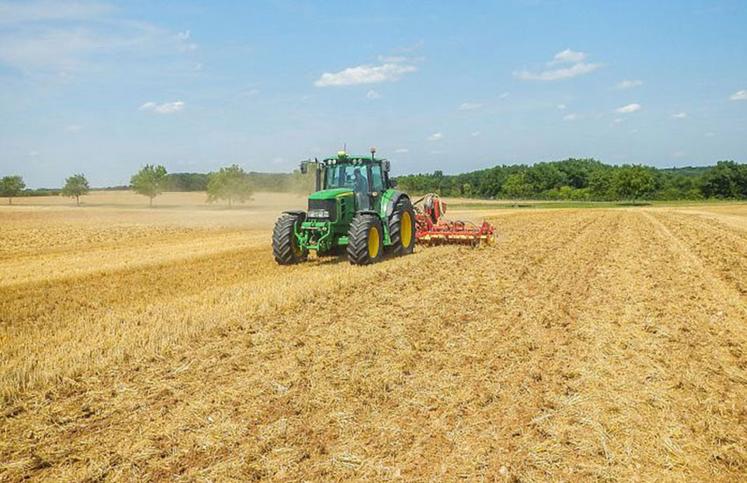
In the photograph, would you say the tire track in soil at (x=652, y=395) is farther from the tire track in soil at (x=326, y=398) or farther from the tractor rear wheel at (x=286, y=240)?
the tractor rear wheel at (x=286, y=240)

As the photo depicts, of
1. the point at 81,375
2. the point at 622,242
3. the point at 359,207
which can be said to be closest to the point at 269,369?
the point at 81,375

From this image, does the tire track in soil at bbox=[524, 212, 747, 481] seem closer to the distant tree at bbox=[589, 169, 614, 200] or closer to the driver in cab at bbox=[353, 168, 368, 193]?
the driver in cab at bbox=[353, 168, 368, 193]

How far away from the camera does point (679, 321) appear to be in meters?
7.93

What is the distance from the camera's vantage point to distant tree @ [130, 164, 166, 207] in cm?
6769

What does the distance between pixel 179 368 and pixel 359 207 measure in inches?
301

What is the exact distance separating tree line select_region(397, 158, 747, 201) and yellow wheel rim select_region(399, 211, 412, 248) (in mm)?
52184

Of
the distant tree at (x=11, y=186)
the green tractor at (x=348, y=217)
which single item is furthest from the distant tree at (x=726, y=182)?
the distant tree at (x=11, y=186)

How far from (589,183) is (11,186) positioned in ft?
266

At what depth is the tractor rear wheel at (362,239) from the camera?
1223 centimetres

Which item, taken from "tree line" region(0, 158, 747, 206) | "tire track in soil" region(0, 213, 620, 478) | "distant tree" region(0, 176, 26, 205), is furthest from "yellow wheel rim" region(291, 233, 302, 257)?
"distant tree" region(0, 176, 26, 205)

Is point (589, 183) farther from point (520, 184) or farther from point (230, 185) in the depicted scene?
point (230, 185)

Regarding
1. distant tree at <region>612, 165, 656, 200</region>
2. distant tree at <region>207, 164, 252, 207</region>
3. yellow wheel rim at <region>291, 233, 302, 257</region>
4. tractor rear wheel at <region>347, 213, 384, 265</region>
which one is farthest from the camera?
distant tree at <region>612, 165, 656, 200</region>

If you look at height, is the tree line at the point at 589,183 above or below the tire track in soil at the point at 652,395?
above

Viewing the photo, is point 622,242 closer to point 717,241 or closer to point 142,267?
point 717,241
